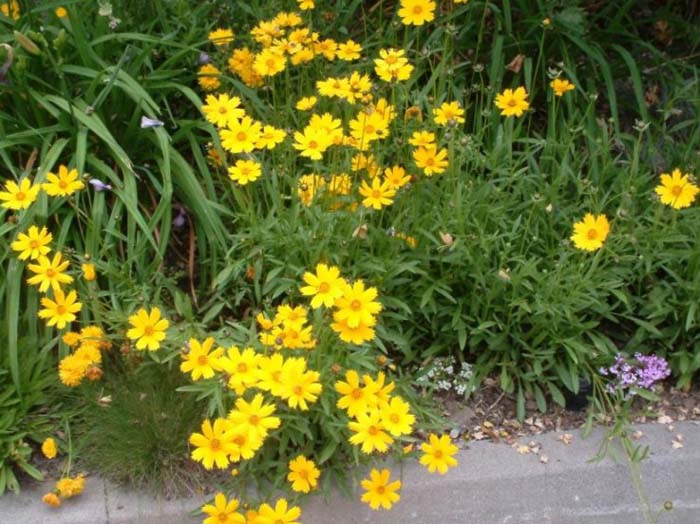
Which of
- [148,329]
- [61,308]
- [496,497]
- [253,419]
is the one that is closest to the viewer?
[253,419]

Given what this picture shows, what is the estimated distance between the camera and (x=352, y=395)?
2.31m

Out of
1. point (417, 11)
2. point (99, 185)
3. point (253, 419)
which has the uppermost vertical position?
point (417, 11)

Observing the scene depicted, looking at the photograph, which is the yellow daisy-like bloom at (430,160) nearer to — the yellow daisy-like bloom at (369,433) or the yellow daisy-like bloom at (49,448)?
the yellow daisy-like bloom at (369,433)

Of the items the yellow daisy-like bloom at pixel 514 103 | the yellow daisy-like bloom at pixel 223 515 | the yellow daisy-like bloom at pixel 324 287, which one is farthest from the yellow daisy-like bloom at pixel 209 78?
the yellow daisy-like bloom at pixel 223 515

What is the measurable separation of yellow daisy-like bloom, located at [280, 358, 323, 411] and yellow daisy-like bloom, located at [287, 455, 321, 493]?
20cm

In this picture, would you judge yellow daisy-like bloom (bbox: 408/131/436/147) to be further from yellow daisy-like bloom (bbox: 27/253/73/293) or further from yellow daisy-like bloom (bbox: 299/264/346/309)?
yellow daisy-like bloom (bbox: 27/253/73/293)

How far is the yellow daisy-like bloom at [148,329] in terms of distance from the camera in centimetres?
240

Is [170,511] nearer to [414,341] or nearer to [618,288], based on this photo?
[414,341]

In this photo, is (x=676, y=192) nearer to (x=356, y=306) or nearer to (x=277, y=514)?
(x=356, y=306)

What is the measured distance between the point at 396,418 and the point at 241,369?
0.42 m

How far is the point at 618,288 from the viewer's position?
2910mm

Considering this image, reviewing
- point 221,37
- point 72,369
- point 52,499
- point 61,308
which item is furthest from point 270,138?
point 52,499

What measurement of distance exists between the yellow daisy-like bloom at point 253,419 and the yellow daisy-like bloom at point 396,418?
288 mm

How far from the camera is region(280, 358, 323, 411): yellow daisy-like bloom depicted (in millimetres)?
2219
